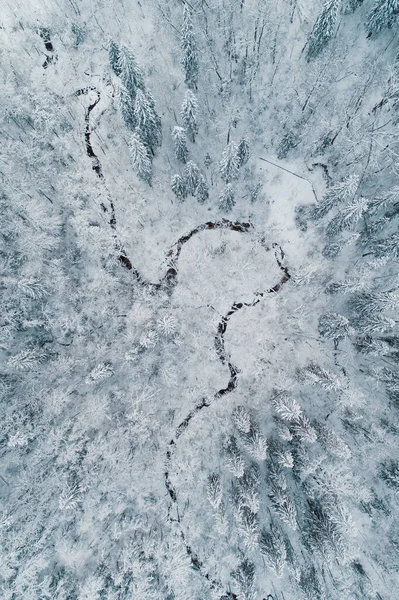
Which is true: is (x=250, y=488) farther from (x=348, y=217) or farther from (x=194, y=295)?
(x=348, y=217)

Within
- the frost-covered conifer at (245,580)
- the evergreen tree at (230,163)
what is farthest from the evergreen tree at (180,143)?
the frost-covered conifer at (245,580)

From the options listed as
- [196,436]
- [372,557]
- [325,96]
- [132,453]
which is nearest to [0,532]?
[132,453]

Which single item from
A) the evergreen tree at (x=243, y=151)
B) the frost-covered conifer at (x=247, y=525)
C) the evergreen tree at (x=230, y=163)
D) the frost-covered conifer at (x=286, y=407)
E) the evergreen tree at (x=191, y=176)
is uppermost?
the evergreen tree at (x=243, y=151)

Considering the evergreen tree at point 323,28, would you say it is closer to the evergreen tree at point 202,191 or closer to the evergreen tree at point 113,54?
the evergreen tree at point 202,191

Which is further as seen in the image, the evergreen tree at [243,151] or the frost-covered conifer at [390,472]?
the frost-covered conifer at [390,472]

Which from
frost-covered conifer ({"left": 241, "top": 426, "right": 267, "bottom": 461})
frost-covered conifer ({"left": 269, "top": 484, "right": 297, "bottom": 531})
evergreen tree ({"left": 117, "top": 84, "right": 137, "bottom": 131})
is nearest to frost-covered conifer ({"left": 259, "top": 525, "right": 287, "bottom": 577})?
frost-covered conifer ({"left": 269, "top": 484, "right": 297, "bottom": 531})

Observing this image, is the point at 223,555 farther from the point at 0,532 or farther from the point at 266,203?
the point at 266,203

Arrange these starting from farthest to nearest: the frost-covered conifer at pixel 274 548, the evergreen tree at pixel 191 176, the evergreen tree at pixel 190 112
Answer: the evergreen tree at pixel 191 176 < the evergreen tree at pixel 190 112 < the frost-covered conifer at pixel 274 548

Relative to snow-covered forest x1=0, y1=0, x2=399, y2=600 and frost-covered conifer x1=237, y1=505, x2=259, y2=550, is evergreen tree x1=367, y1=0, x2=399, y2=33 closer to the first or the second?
snow-covered forest x1=0, y1=0, x2=399, y2=600
